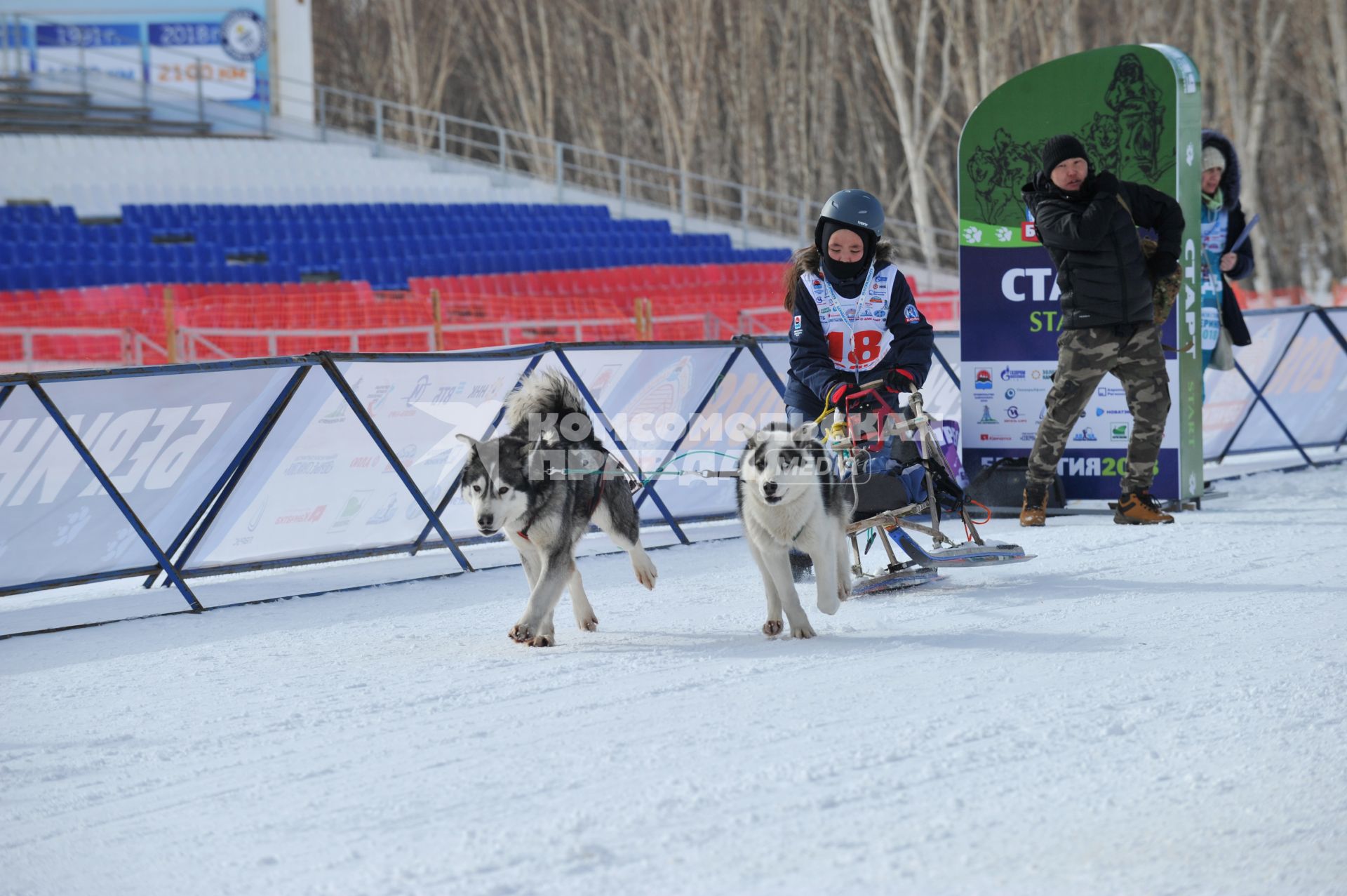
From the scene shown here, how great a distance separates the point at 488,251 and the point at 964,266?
610 inches

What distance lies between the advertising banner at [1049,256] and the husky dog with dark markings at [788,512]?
11.8ft

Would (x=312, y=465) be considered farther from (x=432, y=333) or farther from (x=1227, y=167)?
(x=432, y=333)

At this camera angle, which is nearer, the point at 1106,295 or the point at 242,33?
the point at 1106,295

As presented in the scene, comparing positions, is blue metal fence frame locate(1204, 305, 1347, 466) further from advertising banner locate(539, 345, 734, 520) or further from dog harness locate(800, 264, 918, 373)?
dog harness locate(800, 264, 918, 373)

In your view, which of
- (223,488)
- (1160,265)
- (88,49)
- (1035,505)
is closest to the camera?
(223,488)

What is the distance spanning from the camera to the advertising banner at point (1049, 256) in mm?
8336

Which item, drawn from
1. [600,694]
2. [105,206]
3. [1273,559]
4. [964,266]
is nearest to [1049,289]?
[964,266]

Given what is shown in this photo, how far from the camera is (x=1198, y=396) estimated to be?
8602 mm

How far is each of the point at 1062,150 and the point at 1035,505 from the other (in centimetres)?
209

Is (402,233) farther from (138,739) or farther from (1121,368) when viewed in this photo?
(138,739)

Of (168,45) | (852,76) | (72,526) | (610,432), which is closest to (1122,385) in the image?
(610,432)

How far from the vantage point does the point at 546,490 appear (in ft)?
17.3

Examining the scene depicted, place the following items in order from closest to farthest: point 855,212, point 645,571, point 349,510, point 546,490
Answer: point 546,490 → point 645,571 → point 855,212 → point 349,510

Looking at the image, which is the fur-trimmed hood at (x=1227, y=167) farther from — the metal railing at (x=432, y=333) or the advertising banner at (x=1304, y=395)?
the metal railing at (x=432, y=333)
